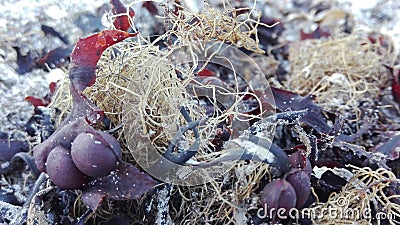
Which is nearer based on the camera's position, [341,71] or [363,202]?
[363,202]

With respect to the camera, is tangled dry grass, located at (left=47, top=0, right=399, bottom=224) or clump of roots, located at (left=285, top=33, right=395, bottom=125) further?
clump of roots, located at (left=285, top=33, right=395, bottom=125)

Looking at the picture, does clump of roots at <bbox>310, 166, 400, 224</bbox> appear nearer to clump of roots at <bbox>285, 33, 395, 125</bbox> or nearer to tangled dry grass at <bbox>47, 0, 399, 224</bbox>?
tangled dry grass at <bbox>47, 0, 399, 224</bbox>

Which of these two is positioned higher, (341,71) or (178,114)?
(178,114)

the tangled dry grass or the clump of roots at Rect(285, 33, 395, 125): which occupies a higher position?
the tangled dry grass

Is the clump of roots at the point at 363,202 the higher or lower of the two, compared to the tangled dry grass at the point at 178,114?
lower

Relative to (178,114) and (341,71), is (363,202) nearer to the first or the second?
(178,114)

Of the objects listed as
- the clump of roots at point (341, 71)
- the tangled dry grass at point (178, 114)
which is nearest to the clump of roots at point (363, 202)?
the tangled dry grass at point (178, 114)

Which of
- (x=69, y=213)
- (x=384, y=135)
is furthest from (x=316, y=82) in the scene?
(x=69, y=213)

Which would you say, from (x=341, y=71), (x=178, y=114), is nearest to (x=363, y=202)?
(x=178, y=114)

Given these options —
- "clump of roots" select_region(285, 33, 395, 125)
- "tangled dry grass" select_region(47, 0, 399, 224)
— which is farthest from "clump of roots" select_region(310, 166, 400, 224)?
"clump of roots" select_region(285, 33, 395, 125)

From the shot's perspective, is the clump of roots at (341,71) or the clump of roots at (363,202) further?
the clump of roots at (341,71)

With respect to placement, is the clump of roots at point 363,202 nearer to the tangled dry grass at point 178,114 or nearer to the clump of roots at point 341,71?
the tangled dry grass at point 178,114
